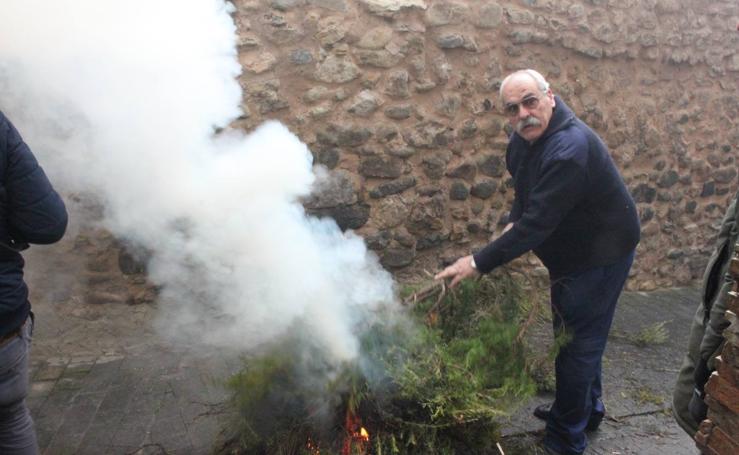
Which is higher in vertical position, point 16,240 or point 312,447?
point 16,240

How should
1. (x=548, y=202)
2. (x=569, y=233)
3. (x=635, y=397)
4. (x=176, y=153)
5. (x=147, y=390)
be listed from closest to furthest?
(x=548, y=202) < (x=176, y=153) < (x=569, y=233) < (x=147, y=390) < (x=635, y=397)

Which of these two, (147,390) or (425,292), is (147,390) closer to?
(147,390)

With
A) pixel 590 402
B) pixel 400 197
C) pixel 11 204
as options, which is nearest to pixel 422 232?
pixel 400 197

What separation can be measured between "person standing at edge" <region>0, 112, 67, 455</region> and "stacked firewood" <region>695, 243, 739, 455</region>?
2.54m

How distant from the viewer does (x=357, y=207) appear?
460 centimetres

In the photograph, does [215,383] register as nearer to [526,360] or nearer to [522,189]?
[526,360]

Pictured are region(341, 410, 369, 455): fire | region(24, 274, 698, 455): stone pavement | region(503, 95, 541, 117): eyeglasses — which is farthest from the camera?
region(24, 274, 698, 455): stone pavement

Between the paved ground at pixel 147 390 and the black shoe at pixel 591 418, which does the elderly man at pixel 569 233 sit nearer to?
the black shoe at pixel 591 418

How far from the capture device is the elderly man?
2732 mm

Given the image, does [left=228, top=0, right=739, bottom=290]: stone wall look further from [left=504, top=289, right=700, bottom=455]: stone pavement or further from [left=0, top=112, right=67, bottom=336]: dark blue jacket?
[left=0, top=112, right=67, bottom=336]: dark blue jacket

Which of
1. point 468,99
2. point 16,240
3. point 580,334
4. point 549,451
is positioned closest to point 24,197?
point 16,240

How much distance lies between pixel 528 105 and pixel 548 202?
521 millimetres

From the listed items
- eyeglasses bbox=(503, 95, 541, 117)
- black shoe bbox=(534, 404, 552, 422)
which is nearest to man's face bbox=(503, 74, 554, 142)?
eyeglasses bbox=(503, 95, 541, 117)

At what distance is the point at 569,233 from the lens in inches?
116
